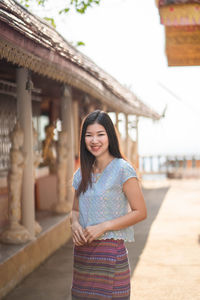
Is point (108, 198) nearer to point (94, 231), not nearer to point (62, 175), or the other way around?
point (94, 231)

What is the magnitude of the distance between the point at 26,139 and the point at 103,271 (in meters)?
3.38

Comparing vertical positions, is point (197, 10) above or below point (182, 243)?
above

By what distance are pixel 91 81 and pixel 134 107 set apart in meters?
5.49

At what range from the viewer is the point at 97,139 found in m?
2.47

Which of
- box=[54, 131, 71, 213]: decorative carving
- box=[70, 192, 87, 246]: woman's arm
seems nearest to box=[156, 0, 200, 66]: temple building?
box=[54, 131, 71, 213]: decorative carving

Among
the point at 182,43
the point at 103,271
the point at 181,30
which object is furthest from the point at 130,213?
the point at 182,43

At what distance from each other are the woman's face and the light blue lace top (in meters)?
0.10

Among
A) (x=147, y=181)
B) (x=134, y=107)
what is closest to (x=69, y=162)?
(x=134, y=107)

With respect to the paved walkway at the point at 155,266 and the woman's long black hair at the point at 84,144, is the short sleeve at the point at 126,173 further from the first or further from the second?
the paved walkway at the point at 155,266

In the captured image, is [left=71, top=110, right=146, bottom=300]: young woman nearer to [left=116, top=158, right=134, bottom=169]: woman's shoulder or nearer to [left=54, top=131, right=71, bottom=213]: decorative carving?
[left=116, top=158, right=134, bottom=169]: woman's shoulder

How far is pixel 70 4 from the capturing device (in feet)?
26.6

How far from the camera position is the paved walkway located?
4.38 m

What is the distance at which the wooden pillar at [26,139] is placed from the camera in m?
5.43

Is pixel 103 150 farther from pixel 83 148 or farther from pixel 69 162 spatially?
pixel 69 162
